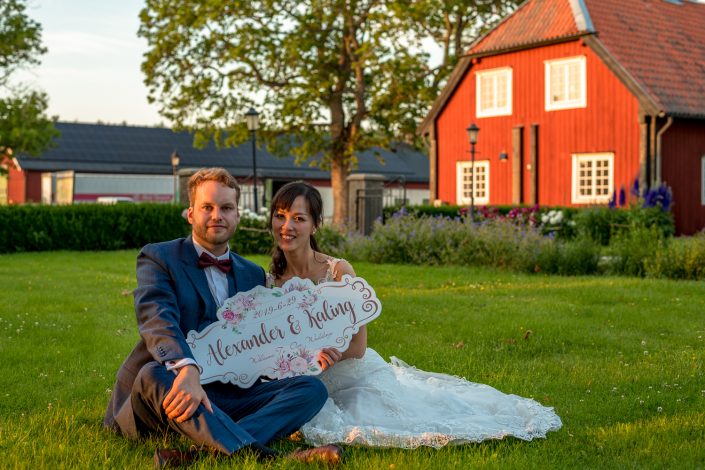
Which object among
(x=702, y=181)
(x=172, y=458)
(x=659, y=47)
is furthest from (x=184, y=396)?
(x=659, y=47)

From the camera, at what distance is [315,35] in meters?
31.0

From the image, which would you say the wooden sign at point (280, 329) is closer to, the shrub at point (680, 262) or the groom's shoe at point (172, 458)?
the groom's shoe at point (172, 458)

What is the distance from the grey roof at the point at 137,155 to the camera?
47.8 meters

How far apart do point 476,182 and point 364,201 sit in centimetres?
927

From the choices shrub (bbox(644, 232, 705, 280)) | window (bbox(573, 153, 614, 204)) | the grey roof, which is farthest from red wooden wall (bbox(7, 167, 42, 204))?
shrub (bbox(644, 232, 705, 280))

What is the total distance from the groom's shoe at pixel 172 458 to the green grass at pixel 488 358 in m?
0.11

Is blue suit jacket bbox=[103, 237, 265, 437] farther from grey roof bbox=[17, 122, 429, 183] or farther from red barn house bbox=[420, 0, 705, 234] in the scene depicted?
grey roof bbox=[17, 122, 429, 183]

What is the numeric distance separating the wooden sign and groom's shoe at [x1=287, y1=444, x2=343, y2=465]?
0.63 meters

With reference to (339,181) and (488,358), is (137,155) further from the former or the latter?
(488,358)

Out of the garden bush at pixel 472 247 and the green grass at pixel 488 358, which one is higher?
the garden bush at pixel 472 247

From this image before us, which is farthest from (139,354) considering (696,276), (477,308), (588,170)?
(588,170)

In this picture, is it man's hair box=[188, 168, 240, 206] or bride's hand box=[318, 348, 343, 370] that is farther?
bride's hand box=[318, 348, 343, 370]

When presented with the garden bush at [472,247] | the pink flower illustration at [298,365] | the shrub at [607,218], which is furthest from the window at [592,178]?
the pink flower illustration at [298,365]

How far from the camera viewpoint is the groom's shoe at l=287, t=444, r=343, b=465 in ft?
14.4
